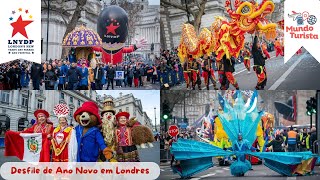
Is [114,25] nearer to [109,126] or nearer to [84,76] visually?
[84,76]

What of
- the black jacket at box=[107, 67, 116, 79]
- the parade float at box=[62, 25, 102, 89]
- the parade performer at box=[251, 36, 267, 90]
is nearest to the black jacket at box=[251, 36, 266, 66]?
the parade performer at box=[251, 36, 267, 90]

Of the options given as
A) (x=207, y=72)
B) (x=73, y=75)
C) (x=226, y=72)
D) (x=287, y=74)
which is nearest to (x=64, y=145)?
(x=73, y=75)

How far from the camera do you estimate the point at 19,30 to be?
465 inches

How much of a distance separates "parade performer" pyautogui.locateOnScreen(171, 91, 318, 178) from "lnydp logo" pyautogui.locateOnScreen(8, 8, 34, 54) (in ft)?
11.3

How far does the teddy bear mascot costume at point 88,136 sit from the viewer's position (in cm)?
961

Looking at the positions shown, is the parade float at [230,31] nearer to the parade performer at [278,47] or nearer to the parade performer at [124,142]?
the parade performer at [278,47]

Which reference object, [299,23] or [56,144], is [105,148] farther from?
[299,23]

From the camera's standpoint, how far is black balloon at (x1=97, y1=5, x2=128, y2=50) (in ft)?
39.7

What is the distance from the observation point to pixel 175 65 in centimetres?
1255

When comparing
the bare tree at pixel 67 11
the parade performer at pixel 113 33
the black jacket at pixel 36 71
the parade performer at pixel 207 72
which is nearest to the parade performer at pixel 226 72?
the parade performer at pixel 207 72

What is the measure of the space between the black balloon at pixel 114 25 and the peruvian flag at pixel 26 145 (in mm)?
2936

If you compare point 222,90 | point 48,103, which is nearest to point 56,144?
point 48,103

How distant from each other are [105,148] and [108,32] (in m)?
3.23

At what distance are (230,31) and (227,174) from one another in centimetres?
275
